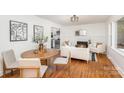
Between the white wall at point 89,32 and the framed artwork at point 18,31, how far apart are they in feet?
15.6

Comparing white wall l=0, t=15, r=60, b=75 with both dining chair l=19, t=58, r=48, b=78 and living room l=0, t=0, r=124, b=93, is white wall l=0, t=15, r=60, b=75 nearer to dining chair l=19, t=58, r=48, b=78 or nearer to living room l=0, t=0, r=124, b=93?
living room l=0, t=0, r=124, b=93

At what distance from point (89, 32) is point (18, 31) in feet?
17.9

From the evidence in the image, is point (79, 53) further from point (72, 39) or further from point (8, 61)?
point (72, 39)

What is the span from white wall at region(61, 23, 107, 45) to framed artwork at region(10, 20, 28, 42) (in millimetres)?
4760

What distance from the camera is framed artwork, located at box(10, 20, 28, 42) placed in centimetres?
361

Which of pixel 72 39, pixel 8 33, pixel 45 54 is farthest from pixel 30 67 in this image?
pixel 72 39

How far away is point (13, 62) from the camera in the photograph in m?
3.48

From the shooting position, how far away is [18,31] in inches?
154

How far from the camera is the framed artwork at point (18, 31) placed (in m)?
3.61

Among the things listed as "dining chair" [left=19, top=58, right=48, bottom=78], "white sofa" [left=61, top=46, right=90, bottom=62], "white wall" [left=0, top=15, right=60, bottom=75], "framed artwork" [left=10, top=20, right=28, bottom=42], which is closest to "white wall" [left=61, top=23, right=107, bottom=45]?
"white sofa" [left=61, top=46, right=90, bottom=62]

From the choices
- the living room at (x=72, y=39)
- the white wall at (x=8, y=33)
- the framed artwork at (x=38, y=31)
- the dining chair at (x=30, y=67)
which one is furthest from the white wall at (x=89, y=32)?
the dining chair at (x=30, y=67)
